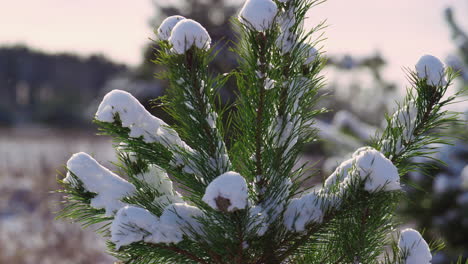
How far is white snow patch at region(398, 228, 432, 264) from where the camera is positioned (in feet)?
3.39

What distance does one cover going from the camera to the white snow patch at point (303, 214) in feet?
3.16

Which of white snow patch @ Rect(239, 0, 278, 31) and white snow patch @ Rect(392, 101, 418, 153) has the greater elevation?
white snow patch @ Rect(239, 0, 278, 31)

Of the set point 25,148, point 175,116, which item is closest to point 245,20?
point 175,116

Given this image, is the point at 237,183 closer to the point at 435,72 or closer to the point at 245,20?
the point at 245,20

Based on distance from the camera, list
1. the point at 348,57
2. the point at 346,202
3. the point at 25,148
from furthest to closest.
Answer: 1. the point at 25,148
2. the point at 348,57
3. the point at 346,202

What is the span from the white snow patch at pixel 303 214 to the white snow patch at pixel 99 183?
407mm

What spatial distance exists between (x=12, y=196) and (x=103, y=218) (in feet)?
33.2

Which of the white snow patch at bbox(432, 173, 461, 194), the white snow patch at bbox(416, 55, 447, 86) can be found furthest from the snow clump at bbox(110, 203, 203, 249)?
the white snow patch at bbox(432, 173, 461, 194)

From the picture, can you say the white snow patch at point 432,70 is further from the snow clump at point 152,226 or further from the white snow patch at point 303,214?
the snow clump at point 152,226

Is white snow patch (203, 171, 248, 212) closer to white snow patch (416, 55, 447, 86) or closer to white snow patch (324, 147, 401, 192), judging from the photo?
white snow patch (324, 147, 401, 192)

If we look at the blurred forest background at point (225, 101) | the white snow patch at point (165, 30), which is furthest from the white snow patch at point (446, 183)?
the white snow patch at point (165, 30)

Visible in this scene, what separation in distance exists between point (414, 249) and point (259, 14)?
0.71 m

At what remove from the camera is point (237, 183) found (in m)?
0.77

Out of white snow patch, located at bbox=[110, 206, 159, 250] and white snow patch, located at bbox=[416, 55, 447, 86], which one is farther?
white snow patch, located at bbox=[416, 55, 447, 86]
